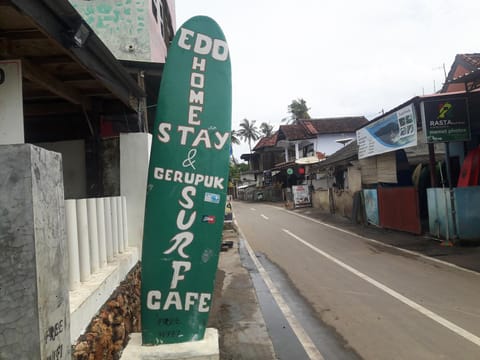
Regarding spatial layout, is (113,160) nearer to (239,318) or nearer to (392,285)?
(239,318)

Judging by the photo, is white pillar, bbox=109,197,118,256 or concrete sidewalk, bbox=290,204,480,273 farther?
concrete sidewalk, bbox=290,204,480,273

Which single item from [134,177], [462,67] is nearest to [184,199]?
[134,177]

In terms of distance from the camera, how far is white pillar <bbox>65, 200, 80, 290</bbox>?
133 inches

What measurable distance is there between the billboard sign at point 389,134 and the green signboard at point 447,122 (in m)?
0.89

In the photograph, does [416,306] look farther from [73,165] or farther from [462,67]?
[462,67]

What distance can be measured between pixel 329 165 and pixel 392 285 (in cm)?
1738

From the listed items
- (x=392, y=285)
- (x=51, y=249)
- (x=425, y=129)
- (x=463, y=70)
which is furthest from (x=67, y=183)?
(x=463, y=70)

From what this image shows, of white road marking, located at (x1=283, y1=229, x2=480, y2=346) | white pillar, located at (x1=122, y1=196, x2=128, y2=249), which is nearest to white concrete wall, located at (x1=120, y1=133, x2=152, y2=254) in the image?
white pillar, located at (x1=122, y1=196, x2=128, y2=249)

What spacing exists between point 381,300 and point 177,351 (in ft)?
15.3

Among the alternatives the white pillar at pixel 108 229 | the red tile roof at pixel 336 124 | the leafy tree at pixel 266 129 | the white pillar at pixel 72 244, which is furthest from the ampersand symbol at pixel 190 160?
the leafy tree at pixel 266 129

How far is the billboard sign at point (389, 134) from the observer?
13.4m

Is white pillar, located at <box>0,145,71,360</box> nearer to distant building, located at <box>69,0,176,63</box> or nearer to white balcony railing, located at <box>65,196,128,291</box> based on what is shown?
white balcony railing, located at <box>65,196,128,291</box>

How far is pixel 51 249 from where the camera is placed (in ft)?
7.22

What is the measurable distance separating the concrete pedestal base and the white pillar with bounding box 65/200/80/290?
A: 0.70 metres
